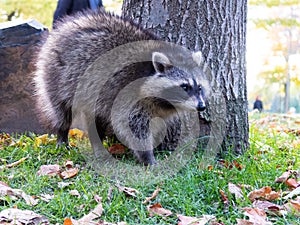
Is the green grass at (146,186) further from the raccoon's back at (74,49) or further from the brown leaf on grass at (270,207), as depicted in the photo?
the raccoon's back at (74,49)

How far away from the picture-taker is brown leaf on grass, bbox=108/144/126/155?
4395mm

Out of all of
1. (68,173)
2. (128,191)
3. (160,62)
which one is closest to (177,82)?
(160,62)

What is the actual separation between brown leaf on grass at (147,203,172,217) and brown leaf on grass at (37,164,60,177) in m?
1.03

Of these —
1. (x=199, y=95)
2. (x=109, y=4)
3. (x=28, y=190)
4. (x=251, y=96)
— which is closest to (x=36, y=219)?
(x=28, y=190)

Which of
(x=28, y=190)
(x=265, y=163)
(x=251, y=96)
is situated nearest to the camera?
(x=28, y=190)

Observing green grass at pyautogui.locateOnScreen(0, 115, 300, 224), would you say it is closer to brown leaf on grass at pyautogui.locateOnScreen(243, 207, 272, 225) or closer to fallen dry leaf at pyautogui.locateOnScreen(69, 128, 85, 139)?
brown leaf on grass at pyautogui.locateOnScreen(243, 207, 272, 225)

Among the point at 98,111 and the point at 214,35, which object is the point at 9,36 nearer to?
the point at 98,111

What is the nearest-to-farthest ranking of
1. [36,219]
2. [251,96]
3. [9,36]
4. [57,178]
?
[36,219], [57,178], [9,36], [251,96]

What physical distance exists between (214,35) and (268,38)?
17.0m

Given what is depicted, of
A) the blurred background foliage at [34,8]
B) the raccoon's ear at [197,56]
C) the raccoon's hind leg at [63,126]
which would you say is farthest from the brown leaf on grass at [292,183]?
the blurred background foliage at [34,8]

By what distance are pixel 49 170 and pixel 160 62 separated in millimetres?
1344

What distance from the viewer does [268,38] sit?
801 inches

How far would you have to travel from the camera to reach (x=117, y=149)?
4.43 meters

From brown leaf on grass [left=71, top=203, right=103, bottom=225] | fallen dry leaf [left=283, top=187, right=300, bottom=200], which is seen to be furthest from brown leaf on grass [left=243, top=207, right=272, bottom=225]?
brown leaf on grass [left=71, top=203, right=103, bottom=225]
